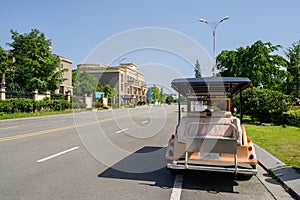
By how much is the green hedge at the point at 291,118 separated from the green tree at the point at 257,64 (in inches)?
610

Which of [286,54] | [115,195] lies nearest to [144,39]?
[115,195]

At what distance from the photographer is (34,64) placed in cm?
3653

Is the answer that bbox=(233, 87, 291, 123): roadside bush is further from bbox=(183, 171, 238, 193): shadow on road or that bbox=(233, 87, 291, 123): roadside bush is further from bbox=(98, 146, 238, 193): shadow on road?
bbox=(183, 171, 238, 193): shadow on road

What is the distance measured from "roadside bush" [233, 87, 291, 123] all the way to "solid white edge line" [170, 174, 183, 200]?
13.9 m

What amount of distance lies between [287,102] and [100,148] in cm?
1389

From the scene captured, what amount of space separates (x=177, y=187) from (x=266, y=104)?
14.7 m

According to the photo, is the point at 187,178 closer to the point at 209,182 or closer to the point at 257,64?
the point at 209,182

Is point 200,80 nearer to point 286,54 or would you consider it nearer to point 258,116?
point 258,116

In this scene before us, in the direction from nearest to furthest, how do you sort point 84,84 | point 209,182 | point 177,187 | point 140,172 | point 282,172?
point 177,187
point 209,182
point 282,172
point 140,172
point 84,84

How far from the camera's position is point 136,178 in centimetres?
583

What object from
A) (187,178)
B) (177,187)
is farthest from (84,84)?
(177,187)

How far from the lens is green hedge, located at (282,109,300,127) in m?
16.3

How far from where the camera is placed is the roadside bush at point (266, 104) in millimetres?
17781

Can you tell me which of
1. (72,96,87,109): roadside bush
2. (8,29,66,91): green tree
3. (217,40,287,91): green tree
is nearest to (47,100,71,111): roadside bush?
(8,29,66,91): green tree
